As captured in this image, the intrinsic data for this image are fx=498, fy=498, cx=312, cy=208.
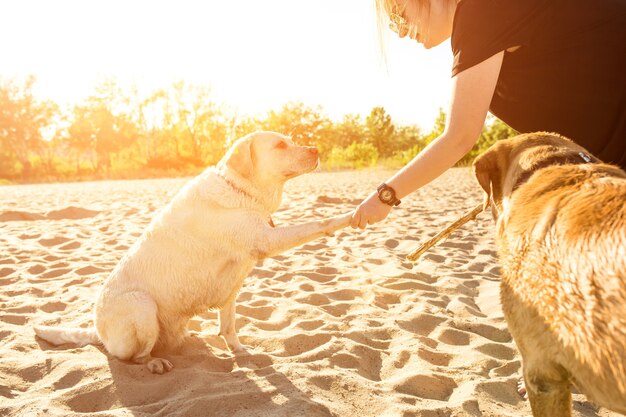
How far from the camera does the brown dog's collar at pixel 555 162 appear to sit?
6.38 ft

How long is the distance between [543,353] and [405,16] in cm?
181

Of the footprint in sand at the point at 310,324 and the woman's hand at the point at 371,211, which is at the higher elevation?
the woman's hand at the point at 371,211

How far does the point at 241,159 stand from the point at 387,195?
4.59 ft

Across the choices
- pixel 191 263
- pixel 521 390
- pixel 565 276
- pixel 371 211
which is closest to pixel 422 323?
pixel 521 390

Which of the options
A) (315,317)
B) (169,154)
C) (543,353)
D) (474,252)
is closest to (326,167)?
(169,154)

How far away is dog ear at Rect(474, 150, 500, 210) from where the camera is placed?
2.29 meters

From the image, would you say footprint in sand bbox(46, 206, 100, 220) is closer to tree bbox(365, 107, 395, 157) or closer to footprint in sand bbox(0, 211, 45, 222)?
footprint in sand bbox(0, 211, 45, 222)

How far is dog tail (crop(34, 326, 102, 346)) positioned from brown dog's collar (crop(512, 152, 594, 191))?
115 inches

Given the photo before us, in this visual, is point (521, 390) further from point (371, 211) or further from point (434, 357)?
point (371, 211)

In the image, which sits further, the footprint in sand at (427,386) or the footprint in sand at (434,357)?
the footprint in sand at (434,357)

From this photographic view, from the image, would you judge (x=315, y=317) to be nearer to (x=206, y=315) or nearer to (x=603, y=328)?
(x=206, y=315)

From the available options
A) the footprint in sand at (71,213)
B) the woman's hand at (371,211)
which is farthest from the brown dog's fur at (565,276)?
the footprint in sand at (71,213)

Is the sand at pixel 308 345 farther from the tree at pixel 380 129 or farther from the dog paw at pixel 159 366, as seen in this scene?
the tree at pixel 380 129

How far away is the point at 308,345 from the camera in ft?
11.3
